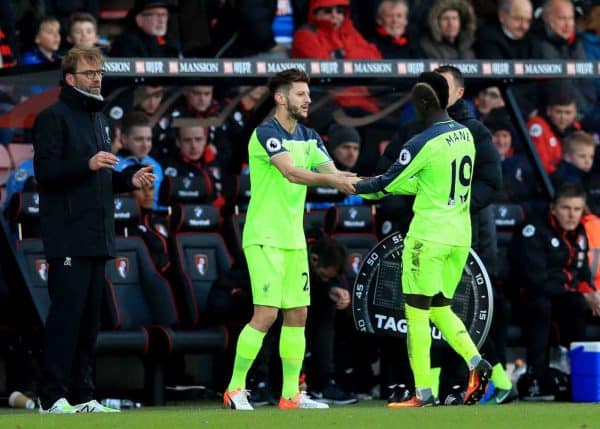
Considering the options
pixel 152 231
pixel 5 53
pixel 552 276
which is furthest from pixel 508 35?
pixel 5 53

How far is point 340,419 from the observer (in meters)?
10.5

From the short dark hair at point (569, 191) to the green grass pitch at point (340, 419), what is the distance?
3.78m

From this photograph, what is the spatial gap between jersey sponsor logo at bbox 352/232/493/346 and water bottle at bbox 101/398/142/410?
1777mm

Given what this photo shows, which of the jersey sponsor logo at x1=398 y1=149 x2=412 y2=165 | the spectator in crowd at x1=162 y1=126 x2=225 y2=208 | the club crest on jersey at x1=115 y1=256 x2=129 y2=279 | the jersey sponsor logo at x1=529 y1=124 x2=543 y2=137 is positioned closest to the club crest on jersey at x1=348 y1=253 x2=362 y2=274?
the spectator in crowd at x1=162 y1=126 x2=225 y2=208

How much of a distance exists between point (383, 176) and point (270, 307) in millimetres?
1108

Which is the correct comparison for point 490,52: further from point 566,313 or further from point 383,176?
point 383,176

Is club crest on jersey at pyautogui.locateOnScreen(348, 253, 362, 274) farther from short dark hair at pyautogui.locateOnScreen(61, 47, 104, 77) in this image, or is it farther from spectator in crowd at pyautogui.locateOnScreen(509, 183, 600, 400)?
short dark hair at pyautogui.locateOnScreen(61, 47, 104, 77)

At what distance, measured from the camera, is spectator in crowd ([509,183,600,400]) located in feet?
48.6

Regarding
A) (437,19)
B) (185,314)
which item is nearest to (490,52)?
(437,19)

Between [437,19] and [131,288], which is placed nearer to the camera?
[131,288]

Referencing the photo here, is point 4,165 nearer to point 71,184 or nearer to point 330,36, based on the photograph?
point 71,184

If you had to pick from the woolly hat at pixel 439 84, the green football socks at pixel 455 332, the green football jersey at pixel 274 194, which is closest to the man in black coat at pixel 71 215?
the green football jersey at pixel 274 194

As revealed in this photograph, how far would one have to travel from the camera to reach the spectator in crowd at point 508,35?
1738 centimetres

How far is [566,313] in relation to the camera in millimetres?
15000
